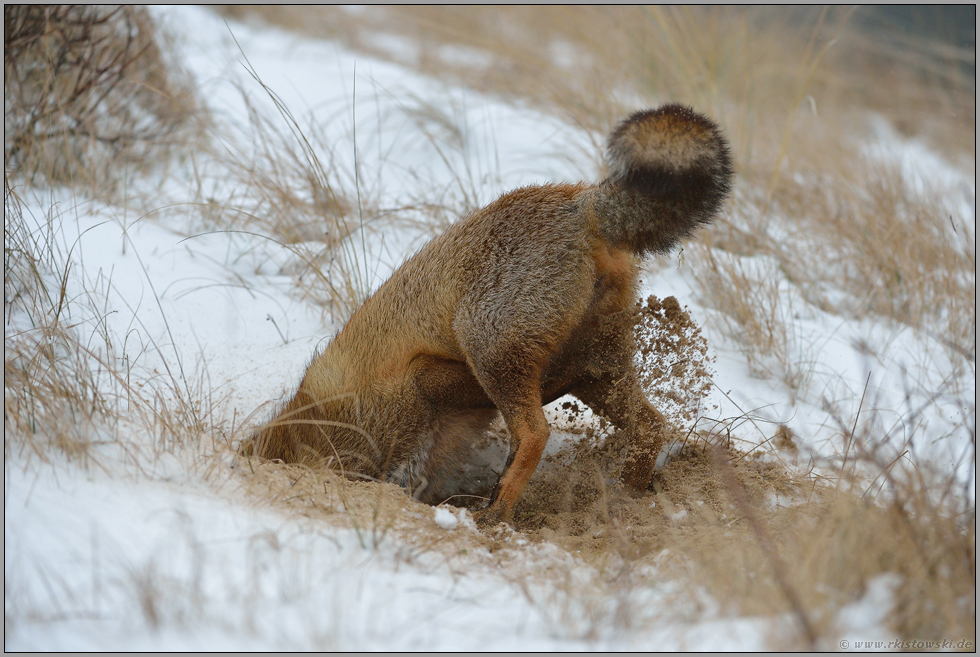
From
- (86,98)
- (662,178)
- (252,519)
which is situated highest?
(86,98)

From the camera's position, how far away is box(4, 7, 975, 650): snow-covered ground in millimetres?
1890

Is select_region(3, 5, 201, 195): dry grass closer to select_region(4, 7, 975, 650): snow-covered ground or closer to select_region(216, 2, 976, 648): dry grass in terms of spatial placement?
select_region(4, 7, 975, 650): snow-covered ground

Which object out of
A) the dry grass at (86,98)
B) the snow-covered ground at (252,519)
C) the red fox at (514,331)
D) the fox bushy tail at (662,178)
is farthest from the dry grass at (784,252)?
the dry grass at (86,98)

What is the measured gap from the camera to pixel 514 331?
2734mm

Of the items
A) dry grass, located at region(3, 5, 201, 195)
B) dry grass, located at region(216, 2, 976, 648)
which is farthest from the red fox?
dry grass, located at region(3, 5, 201, 195)

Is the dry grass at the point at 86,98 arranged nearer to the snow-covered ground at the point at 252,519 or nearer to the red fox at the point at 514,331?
the snow-covered ground at the point at 252,519

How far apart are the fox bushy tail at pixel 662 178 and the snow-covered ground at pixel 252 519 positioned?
0.77 metres

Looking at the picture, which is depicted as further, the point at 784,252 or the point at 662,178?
the point at 784,252

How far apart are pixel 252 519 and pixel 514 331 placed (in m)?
1.20

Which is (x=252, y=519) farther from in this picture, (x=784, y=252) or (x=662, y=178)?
(x=784, y=252)

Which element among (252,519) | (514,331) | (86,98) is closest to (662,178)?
(514,331)

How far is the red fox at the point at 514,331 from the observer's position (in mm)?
2520

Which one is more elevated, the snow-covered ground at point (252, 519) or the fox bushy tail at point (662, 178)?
the fox bushy tail at point (662, 178)

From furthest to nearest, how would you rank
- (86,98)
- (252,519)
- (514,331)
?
1. (86,98)
2. (514,331)
3. (252,519)
